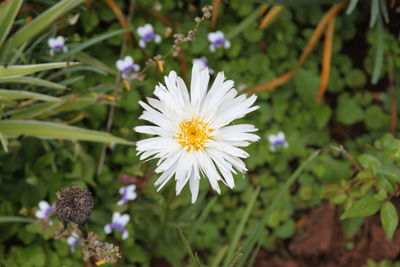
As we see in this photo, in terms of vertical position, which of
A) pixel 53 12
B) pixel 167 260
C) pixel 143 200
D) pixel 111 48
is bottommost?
pixel 167 260

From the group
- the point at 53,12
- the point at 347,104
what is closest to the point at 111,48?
the point at 53,12

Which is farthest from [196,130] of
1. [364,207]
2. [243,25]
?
[243,25]

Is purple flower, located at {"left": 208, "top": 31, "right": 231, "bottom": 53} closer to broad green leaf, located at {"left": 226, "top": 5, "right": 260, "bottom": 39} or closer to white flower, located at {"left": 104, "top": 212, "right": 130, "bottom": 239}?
broad green leaf, located at {"left": 226, "top": 5, "right": 260, "bottom": 39}

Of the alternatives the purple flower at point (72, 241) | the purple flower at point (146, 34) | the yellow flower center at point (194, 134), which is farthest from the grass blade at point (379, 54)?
the purple flower at point (72, 241)

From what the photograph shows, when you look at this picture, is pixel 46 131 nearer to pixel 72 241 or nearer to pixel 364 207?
pixel 72 241

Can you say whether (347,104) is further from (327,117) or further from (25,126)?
(25,126)

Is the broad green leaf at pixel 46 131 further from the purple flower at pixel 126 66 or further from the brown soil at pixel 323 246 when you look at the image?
the brown soil at pixel 323 246
